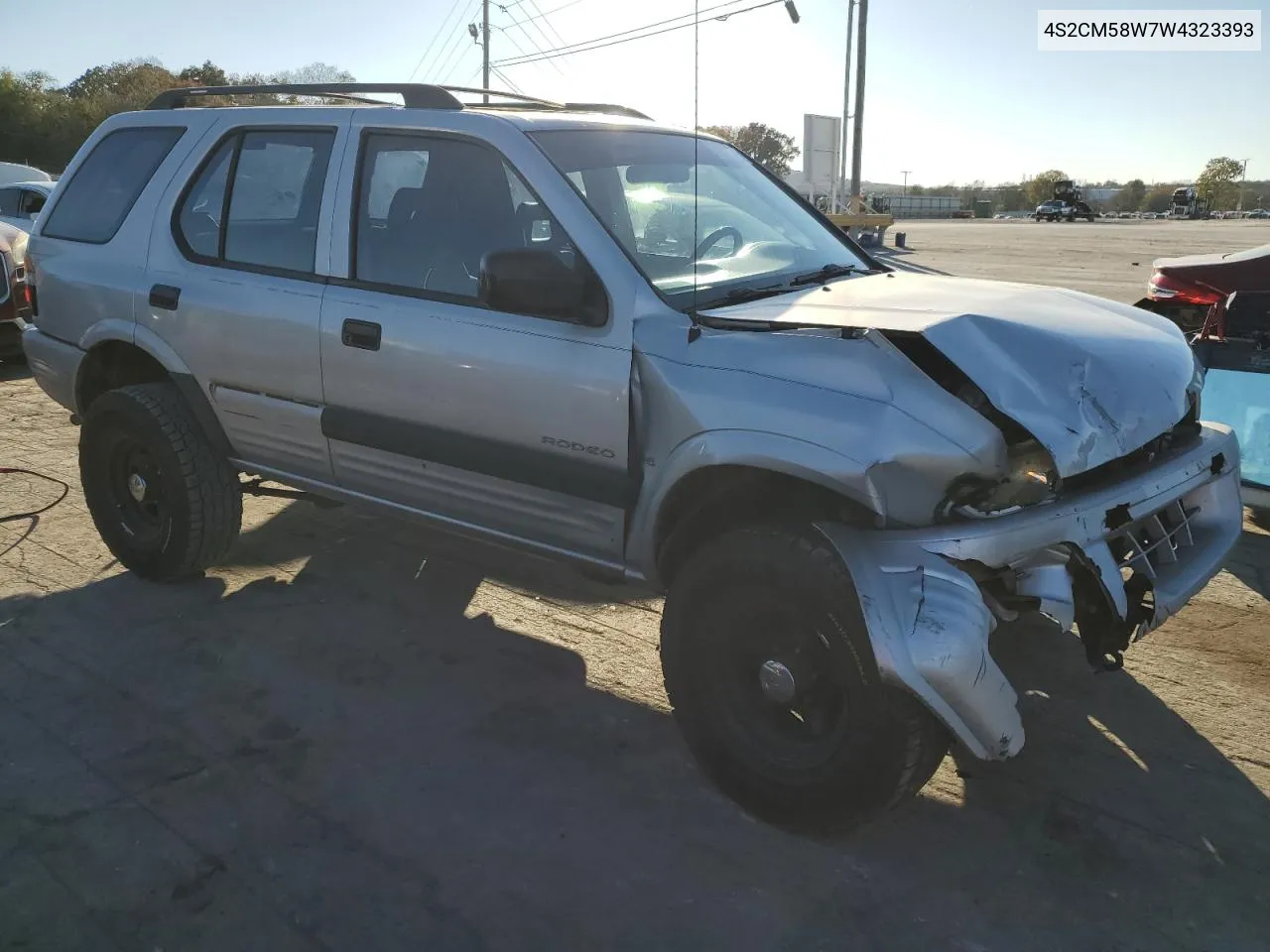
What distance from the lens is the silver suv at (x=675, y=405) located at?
2494mm

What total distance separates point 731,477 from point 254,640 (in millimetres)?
2119

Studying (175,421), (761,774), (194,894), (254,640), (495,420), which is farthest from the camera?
(175,421)

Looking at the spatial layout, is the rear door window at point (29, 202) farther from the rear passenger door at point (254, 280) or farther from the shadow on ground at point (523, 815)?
the shadow on ground at point (523, 815)

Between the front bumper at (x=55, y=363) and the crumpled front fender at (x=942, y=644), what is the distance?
3.78 metres

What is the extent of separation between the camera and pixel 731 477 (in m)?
2.88

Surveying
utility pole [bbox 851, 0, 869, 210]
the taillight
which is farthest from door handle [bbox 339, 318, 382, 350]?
utility pole [bbox 851, 0, 869, 210]

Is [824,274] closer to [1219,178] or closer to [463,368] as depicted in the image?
[463,368]

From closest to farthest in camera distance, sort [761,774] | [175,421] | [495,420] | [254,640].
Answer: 1. [761,774]
2. [495,420]
3. [254,640]
4. [175,421]

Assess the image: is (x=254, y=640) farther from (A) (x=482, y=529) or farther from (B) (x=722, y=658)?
(B) (x=722, y=658)

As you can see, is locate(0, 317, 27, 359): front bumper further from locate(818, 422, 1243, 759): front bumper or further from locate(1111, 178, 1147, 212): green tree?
locate(1111, 178, 1147, 212): green tree

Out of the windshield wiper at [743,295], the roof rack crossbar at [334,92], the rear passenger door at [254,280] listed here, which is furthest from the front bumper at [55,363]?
the windshield wiper at [743,295]

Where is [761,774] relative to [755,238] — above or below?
below

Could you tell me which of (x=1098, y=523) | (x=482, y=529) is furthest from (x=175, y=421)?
(x=1098, y=523)

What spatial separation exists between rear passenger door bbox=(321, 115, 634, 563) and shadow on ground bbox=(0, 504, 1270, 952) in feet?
2.14
